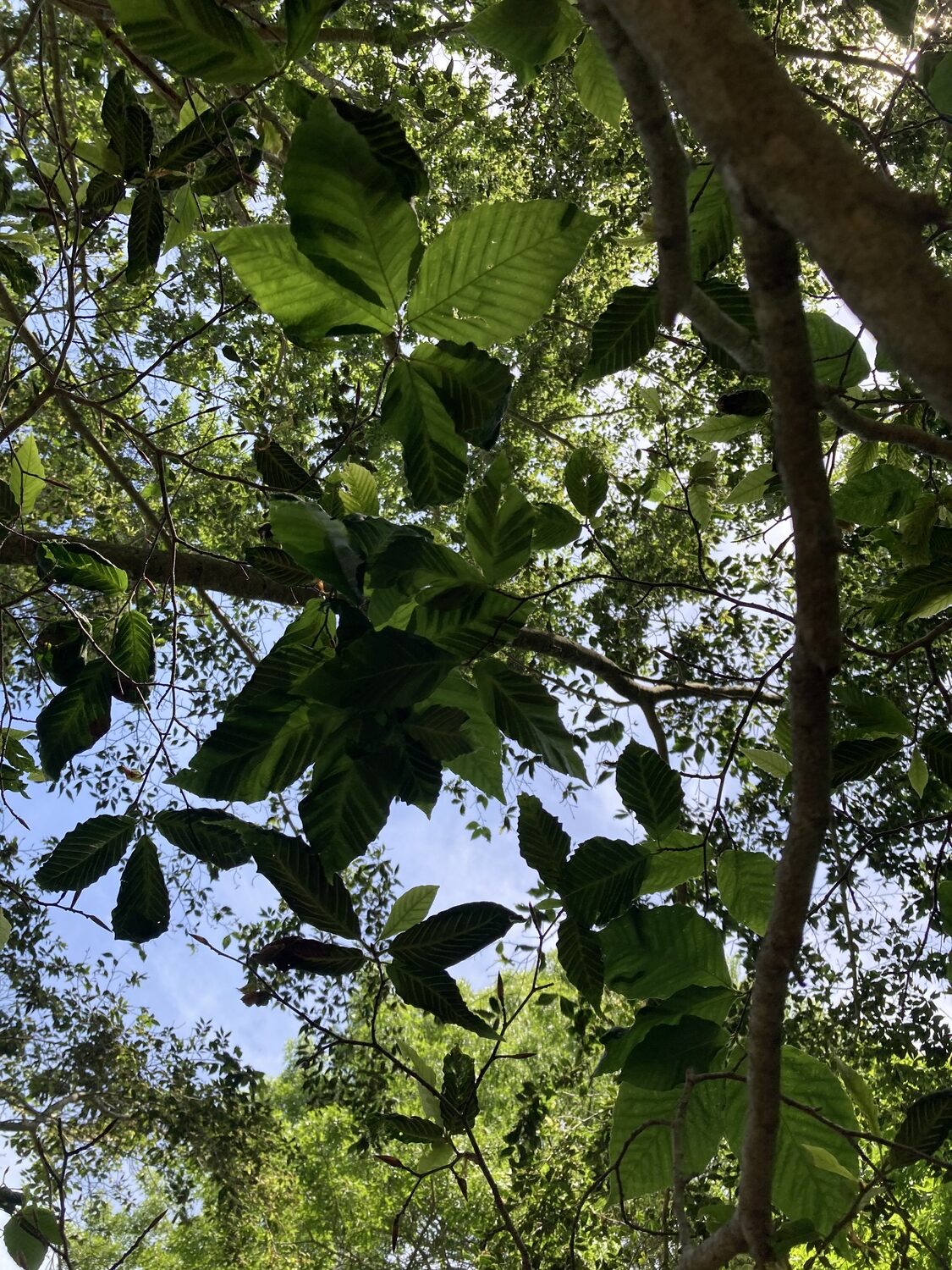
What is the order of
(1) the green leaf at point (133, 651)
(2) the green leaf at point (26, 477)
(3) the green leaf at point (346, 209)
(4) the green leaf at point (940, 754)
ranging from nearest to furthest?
(3) the green leaf at point (346, 209), (4) the green leaf at point (940, 754), (1) the green leaf at point (133, 651), (2) the green leaf at point (26, 477)

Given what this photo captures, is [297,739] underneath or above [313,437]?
underneath

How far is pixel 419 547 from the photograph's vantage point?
0.75 meters

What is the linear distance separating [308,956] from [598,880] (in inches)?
11.7

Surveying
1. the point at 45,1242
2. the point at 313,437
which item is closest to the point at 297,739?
the point at 45,1242

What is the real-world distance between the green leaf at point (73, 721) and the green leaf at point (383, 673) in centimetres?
40

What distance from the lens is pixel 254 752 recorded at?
79 cm

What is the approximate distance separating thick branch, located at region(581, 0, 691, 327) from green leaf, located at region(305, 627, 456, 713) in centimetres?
37

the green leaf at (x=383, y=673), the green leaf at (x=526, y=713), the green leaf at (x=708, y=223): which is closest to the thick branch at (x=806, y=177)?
the green leaf at (x=708, y=223)

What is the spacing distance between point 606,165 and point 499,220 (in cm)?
403

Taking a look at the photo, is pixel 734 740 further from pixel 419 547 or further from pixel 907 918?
pixel 907 918

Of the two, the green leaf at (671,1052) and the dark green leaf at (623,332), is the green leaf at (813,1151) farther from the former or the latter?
the dark green leaf at (623,332)

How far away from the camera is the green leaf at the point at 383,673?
716 mm

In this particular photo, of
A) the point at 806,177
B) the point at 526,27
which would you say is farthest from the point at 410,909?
the point at 526,27

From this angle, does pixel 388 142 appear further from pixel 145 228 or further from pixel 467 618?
pixel 145 228
